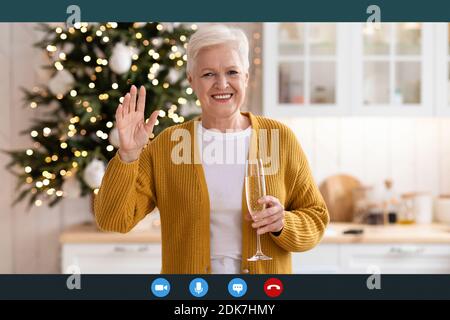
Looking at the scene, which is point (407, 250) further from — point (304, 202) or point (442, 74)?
point (304, 202)

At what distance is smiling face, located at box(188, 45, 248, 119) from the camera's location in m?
0.82

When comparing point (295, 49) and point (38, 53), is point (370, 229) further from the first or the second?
point (38, 53)

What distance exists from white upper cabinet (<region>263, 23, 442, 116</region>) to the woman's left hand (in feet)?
5.04

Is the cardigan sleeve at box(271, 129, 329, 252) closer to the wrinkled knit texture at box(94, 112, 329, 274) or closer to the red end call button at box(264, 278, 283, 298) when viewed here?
the wrinkled knit texture at box(94, 112, 329, 274)

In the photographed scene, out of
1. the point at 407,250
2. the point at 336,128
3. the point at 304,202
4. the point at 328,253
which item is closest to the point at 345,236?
the point at 328,253

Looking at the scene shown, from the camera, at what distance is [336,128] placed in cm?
249

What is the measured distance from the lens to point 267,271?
87 cm

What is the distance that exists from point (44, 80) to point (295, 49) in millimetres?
1028

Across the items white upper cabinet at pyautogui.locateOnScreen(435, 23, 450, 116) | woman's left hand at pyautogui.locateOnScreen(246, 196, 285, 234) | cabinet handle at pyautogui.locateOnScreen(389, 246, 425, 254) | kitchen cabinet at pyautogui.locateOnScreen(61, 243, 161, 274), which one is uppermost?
white upper cabinet at pyautogui.locateOnScreen(435, 23, 450, 116)

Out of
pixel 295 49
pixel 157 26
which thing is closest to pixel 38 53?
pixel 157 26
